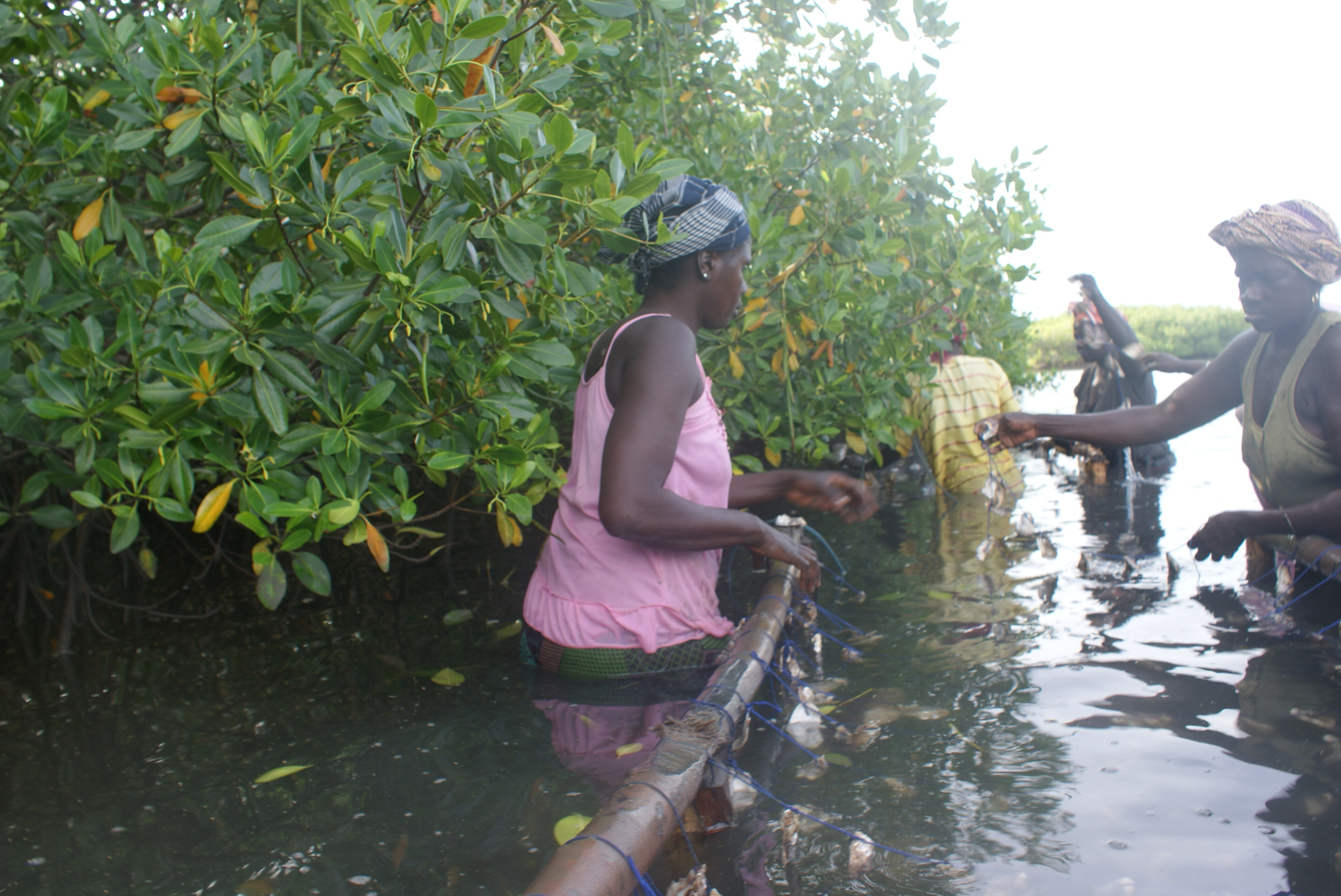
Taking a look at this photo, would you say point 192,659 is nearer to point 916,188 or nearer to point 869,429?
point 869,429

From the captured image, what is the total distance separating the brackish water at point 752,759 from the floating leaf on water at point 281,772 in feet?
0.10

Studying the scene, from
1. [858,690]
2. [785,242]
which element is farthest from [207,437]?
[785,242]

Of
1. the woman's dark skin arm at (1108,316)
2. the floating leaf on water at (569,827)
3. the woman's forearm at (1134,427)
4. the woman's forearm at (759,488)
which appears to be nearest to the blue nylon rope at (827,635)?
the woman's forearm at (759,488)

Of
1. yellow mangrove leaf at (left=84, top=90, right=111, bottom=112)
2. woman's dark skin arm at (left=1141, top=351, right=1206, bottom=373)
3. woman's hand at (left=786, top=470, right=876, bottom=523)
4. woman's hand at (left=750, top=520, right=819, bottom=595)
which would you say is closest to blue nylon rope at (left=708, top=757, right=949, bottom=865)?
woman's hand at (left=750, top=520, right=819, bottom=595)

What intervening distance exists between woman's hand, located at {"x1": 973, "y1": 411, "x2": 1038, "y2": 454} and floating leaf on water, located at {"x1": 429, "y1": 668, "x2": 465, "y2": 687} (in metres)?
2.21

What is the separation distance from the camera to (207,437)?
7.66 ft

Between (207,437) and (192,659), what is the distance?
76.0 inches

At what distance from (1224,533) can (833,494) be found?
1709 millimetres

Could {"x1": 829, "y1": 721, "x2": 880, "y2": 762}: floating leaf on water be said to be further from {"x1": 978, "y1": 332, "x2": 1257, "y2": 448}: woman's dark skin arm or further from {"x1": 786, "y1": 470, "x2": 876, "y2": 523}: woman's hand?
{"x1": 978, "y1": 332, "x2": 1257, "y2": 448}: woman's dark skin arm

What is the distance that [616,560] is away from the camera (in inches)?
100

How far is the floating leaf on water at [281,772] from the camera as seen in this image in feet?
8.36

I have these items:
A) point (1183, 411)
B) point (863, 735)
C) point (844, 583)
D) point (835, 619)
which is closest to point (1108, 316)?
point (1183, 411)

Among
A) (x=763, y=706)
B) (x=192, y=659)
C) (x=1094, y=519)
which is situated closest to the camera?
(x=763, y=706)

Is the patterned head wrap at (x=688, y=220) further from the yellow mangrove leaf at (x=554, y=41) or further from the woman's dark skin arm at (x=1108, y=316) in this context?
the woman's dark skin arm at (x=1108, y=316)
